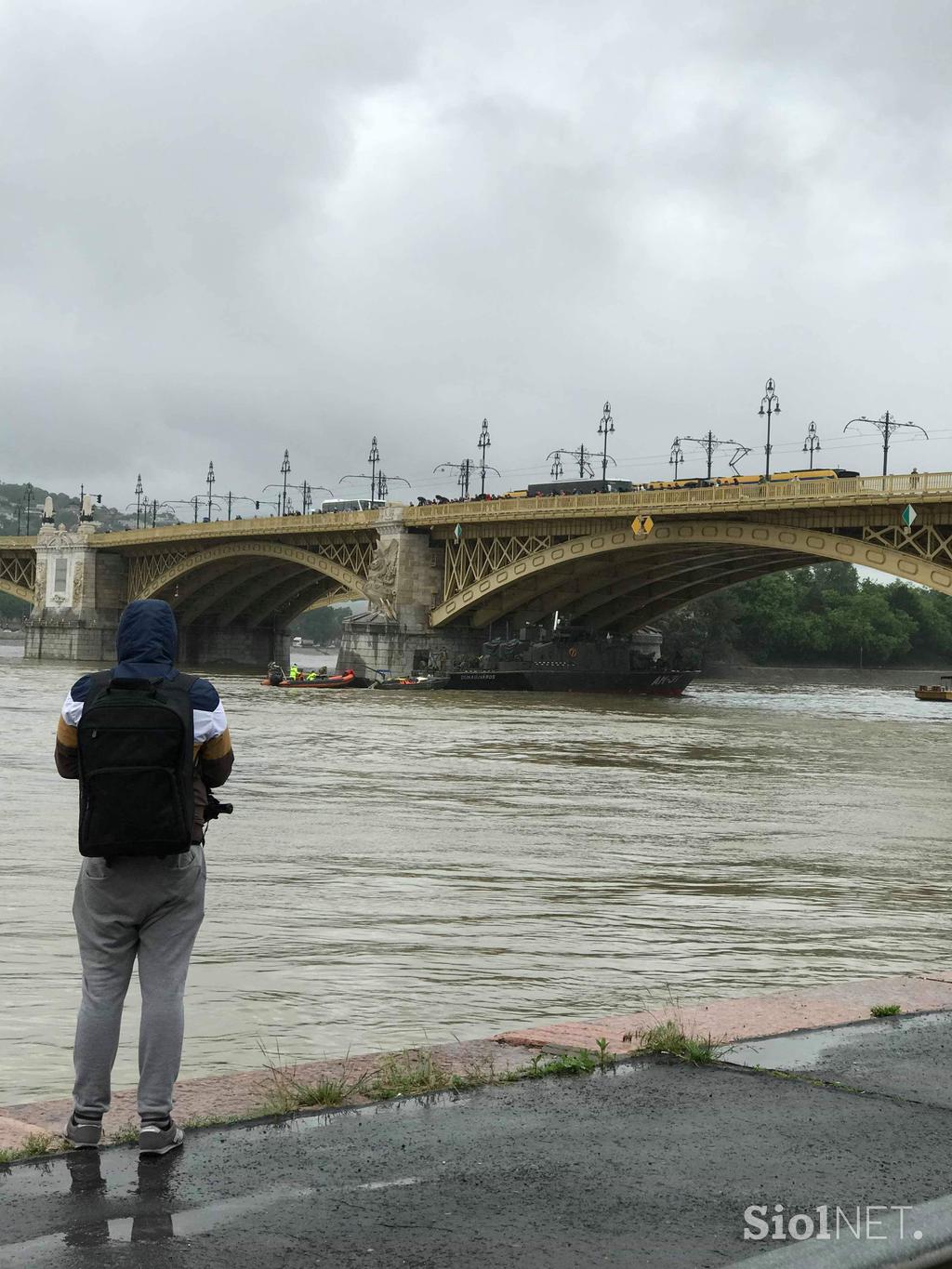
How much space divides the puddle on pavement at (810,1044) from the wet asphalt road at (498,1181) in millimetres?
371

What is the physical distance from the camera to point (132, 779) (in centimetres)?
551

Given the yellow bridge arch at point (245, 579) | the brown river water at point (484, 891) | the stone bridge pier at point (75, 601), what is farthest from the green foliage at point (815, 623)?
the brown river water at point (484, 891)

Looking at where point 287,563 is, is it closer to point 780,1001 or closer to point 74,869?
point 74,869

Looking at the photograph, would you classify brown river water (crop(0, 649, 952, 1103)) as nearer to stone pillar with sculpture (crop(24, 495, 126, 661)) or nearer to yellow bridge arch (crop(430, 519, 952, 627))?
yellow bridge arch (crop(430, 519, 952, 627))

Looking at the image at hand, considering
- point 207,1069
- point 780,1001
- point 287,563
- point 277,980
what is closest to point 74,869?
point 277,980

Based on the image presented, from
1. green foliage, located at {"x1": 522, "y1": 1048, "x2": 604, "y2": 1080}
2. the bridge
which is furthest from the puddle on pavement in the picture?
the bridge

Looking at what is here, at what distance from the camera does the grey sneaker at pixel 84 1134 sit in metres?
5.20

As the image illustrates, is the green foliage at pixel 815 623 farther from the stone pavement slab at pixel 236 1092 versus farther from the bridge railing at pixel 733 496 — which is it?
the stone pavement slab at pixel 236 1092

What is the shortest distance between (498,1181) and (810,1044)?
2308mm

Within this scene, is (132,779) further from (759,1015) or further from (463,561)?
(463,561)

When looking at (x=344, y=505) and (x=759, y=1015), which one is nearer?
(x=759, y=1015)

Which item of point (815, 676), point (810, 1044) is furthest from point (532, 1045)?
point (815, 676)

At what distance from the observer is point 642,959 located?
10633mm

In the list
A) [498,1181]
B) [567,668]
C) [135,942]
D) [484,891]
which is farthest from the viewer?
[567,668]
